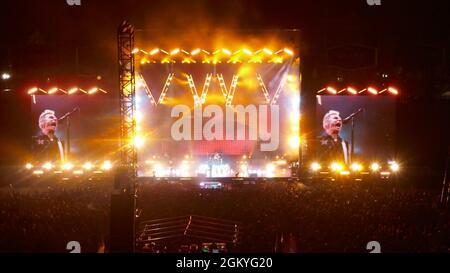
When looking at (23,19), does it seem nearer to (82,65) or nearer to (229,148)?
(82,65)

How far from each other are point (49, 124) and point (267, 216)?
28.7 ft

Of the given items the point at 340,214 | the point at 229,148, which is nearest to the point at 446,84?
the point at 229,148

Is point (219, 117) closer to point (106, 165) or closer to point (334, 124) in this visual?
point (334, 124)

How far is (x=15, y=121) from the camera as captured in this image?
16297mm

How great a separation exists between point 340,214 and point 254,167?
5972 mm

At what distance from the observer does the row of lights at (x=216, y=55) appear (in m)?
14.8

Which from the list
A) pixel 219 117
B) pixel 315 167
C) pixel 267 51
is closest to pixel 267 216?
pixel 315 167

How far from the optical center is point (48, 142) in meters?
15.6

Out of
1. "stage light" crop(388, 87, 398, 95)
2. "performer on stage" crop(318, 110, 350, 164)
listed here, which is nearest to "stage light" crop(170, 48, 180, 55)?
"performer on stage" crop(318, 110, 350, 164)

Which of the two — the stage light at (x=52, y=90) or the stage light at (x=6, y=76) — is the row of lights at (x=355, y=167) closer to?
the stage light at (x=52, y=90)

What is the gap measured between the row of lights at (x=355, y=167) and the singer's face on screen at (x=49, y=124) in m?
7.99
